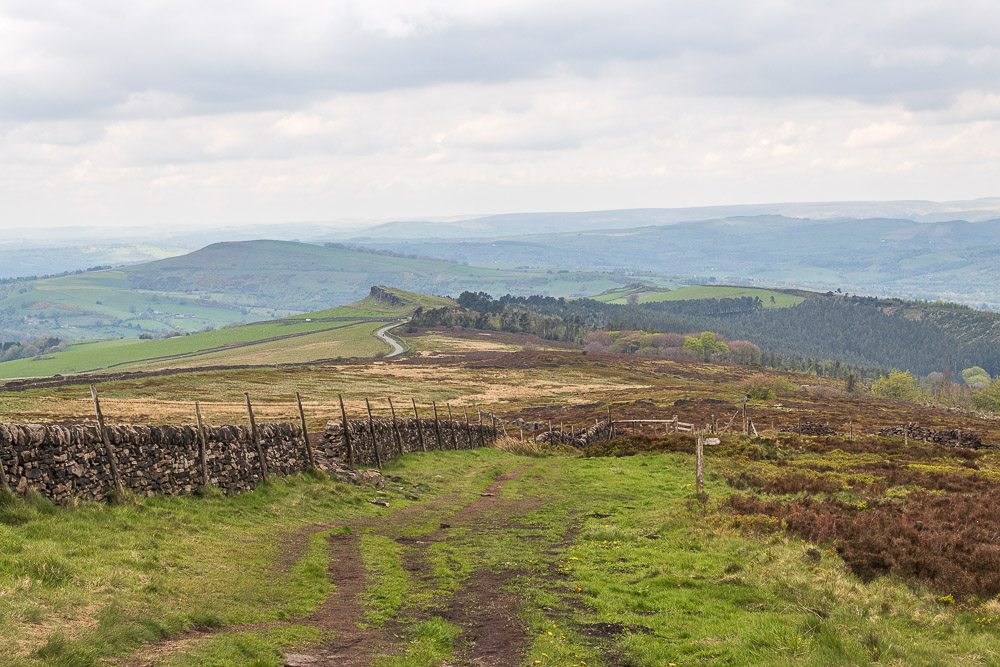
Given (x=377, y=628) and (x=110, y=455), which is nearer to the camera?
(x=377, y=628)

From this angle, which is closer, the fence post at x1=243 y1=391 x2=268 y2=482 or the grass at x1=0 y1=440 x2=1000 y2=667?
the grass at x1=0 y1=440 x2=1000 y2=667

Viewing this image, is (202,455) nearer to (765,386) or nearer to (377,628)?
(377,628)

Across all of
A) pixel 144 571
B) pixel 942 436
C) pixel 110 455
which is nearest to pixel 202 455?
pixel 110 455

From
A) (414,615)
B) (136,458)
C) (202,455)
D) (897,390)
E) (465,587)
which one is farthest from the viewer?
(897,390)

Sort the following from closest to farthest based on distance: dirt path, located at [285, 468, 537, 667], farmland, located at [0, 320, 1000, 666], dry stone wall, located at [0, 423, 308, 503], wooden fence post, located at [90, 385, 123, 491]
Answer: farmland, located at [0, 320, 1000, 666] → dirt path, located at [285, 468, 537, 667] → dry stone wall, located at [0, 423, 308, 503] → wooden fence post, located at [90, 385, 123, 491]

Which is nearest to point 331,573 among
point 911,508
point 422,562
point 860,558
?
point 422,562

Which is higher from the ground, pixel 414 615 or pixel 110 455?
pixel 110 455

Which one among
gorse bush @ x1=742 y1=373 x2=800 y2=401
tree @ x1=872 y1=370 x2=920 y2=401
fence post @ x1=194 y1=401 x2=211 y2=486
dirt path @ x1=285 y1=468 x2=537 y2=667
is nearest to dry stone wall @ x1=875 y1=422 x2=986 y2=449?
dirt path @ x1=285 y1=468 x2=537 y2=667

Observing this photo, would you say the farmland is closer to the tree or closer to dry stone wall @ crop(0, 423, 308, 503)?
dry stone wall @ crop(0, 423, 308, 503)

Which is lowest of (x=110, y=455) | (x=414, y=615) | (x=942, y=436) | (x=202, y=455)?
(x=942, y=436)

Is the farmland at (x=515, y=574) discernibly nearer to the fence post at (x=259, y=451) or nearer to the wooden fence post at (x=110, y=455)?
the fence post at (x=259, y=451)

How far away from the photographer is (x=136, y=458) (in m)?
21.3

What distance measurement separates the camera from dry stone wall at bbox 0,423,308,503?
17.7 m

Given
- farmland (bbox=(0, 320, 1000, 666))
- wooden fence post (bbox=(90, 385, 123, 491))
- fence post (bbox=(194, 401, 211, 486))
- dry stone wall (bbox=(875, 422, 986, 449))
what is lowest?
dry stone wall (bbox=(875, 422, 986, 449))
